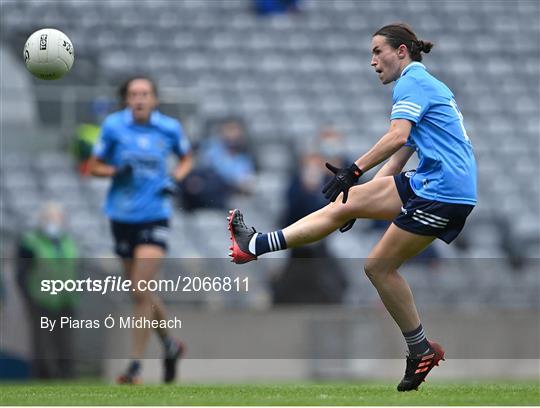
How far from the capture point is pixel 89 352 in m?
11.4

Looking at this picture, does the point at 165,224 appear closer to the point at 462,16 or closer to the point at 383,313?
the point at 383,313

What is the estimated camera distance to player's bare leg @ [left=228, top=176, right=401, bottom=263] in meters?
7.09

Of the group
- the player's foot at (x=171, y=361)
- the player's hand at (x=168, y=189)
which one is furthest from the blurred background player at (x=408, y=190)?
the player's hand at (x=168, y=189)

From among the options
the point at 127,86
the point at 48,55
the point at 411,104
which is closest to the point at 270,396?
the point at 411,104

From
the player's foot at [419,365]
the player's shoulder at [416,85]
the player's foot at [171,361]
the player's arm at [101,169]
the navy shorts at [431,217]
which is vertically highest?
the player's shoulder at [416,85]

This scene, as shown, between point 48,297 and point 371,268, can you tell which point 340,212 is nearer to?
point 371,268

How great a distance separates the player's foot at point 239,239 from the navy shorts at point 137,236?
8.06 feet

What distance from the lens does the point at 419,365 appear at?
710 centimetres

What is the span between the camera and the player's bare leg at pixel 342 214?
7086 mm

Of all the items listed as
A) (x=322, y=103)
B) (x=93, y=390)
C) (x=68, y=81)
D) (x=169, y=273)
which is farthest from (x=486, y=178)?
Answer: (x=93, y=390)

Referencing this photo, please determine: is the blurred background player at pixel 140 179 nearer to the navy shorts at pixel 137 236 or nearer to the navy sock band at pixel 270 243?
the navy shorts at pixel 137 236

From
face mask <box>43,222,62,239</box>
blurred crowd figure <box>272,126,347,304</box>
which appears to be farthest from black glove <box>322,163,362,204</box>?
face mask <box>43,222,62,239</box>

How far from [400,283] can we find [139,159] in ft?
11.5
